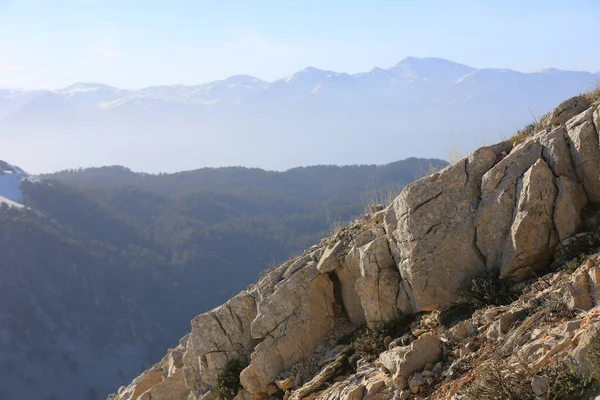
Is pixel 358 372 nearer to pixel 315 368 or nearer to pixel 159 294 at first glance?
pixel 315 368

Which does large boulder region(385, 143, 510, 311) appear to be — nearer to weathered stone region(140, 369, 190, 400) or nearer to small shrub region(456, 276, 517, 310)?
small shrub region(456, 276, 517, 310)

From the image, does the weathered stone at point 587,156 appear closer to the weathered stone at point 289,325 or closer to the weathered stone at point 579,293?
the weathered stone at point 579,293

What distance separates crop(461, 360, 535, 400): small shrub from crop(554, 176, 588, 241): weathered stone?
2793 millimetres

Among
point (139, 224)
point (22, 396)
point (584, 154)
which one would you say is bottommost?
point (22, 396)

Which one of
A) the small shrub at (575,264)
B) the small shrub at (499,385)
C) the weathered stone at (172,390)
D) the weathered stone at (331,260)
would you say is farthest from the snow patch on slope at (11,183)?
the small shrub at (499,385)

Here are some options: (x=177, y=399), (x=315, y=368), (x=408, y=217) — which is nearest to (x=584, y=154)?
(x=408, y=217)

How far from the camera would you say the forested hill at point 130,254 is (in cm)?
7562

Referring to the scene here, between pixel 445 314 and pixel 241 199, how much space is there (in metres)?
109

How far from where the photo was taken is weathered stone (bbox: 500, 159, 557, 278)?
9.89 m

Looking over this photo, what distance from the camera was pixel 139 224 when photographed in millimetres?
108562

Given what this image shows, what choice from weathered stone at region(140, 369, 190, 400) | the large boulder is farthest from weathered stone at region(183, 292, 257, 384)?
the large boulder

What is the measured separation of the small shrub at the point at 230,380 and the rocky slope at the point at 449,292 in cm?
6

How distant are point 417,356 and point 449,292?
5.80ft

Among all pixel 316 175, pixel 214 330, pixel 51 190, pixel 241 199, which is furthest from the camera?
pixel 316 175
